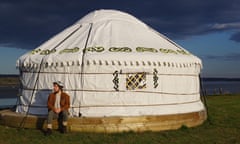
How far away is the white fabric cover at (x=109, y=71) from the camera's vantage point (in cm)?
767

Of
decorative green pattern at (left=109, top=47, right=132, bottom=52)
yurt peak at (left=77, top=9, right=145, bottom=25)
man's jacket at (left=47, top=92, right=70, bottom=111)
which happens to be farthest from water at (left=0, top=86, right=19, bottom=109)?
decorative green pattern at (left=109, top=47, right=132, bottom=52)

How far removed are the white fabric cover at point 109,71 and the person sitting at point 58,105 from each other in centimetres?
50

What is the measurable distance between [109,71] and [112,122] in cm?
104

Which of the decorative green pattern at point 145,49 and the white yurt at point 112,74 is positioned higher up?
the decorative green pattern at point 145,49

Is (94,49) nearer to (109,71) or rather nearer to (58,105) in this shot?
(109,71)

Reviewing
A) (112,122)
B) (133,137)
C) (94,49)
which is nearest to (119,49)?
(94,49)

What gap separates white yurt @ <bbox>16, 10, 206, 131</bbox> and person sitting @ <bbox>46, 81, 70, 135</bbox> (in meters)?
0.50

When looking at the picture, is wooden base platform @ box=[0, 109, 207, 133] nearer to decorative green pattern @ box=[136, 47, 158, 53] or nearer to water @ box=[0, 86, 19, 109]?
decorative green pattern @ box=[136, 47, 158, 53]

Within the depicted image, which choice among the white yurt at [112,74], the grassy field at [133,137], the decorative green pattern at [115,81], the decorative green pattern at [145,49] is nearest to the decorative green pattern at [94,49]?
the white yurt at [112,74]

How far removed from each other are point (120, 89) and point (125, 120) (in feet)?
2.21

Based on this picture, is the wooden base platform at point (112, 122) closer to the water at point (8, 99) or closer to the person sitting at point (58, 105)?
the person sitting at point (58, 105)

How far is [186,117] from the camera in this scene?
8.13m

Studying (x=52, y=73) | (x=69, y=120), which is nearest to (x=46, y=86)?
(x=52, y=73)

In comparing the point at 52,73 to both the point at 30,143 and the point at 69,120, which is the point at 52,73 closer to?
the point at 69,120
